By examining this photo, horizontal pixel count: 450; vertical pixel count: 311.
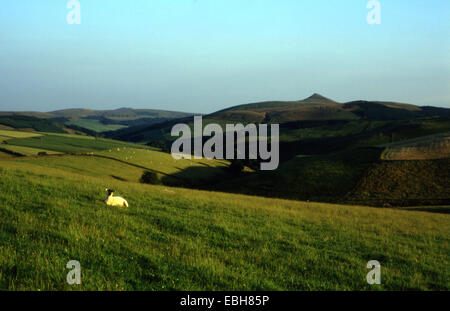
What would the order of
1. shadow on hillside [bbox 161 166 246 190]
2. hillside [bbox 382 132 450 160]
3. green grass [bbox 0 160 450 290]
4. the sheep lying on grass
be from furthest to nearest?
shadow on hillside [bbox 161 166 246 190], hillside [bbox 382 132 450 160], the sheep lying on grass, green grass [bbox 0 160 450 290]

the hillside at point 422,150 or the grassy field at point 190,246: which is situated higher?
the hillside at point 422,150

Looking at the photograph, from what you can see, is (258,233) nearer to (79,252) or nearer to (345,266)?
(345,266)

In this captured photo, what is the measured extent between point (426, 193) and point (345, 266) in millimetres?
62988

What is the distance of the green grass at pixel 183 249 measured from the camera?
7359mm

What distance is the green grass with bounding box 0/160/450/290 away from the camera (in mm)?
7359

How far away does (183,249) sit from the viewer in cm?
972
